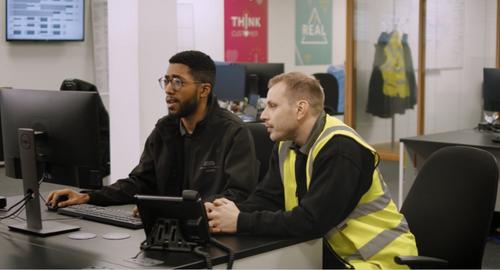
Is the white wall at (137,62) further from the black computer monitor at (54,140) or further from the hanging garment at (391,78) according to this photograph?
the hanging garment at (391,78)

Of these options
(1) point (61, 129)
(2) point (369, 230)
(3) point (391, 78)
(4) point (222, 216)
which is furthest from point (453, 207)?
(3) point (391, 78)

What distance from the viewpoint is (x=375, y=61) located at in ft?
26.4

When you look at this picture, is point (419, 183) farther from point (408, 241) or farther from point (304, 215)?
point (304, 215)

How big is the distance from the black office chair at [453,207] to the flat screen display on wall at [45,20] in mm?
5964

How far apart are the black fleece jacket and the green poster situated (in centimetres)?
683

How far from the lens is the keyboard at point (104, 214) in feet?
8.21

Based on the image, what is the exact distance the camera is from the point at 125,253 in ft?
7.07

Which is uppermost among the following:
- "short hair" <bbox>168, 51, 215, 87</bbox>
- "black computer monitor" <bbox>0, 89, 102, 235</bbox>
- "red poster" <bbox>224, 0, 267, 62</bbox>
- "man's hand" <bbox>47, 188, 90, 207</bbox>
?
"red poster" <bbox>224, 0, 267, 62</bbox>

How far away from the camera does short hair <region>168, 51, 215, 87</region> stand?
2.88 m

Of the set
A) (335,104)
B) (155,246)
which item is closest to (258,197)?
→ (155,246)

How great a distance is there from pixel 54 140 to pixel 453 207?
142 cm

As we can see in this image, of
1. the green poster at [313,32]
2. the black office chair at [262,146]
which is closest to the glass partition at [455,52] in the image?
the green poster at [313,32]

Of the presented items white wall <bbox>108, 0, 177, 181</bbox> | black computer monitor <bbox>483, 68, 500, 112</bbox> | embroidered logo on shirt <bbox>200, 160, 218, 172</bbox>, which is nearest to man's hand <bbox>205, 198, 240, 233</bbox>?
embroidered logo on shirt <bbox>200, 160, 218, 172</bbox>

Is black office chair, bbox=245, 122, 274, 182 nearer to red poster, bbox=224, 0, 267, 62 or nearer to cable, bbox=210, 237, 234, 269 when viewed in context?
cable, bbox=210, 237, 234, 269
